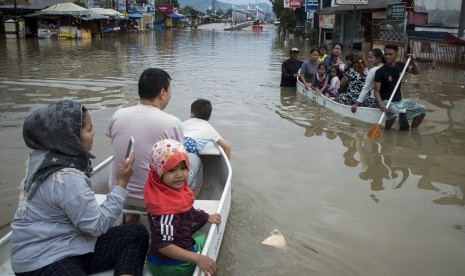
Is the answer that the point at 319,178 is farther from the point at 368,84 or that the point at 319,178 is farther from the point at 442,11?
the point at 442,11

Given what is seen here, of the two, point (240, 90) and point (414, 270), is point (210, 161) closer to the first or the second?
point (414, 270)

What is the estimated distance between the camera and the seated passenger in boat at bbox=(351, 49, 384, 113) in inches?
321

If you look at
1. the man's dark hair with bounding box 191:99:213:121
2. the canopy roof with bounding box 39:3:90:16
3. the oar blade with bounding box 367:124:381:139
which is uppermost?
the canopy roof with bounding box 39:3:90:16

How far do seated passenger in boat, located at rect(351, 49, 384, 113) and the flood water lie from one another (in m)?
0.45

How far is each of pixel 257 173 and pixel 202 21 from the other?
103295 mm

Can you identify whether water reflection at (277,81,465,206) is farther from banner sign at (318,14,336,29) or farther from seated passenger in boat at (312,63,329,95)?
banner sign at (318,14,336,29)

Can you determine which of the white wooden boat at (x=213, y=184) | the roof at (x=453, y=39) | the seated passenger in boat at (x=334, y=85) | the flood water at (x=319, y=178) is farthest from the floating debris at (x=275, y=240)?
the roof at (x=453, y=39)

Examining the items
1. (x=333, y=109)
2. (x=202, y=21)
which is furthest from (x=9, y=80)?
(x=202, y=21)

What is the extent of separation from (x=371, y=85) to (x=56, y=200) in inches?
278

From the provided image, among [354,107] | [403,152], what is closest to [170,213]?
[403,152]

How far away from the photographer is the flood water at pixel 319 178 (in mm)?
4043

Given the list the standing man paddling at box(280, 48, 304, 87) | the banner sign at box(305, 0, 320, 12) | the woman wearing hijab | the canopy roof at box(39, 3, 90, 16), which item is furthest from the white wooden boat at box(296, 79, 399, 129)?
the canopy roof at box(39, 3, 90, 16)

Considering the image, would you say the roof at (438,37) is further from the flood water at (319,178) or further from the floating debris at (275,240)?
the floating debris at (275,240)

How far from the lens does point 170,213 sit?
282 cm
